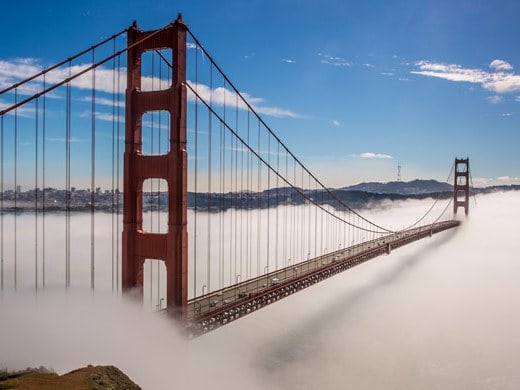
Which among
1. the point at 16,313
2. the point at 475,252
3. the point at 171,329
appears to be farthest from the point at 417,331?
the point at 475,252

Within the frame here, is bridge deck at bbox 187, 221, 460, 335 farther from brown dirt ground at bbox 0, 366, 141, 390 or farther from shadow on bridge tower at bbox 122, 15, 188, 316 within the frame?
brown dirt ground at bbox 0, 366, 141, 390

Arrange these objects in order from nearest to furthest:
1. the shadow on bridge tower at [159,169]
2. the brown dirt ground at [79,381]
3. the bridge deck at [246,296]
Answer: the brown dirt ground at [79,381] < the shadow on bridge tower at [159,169] < the bridge deck at [246,296]

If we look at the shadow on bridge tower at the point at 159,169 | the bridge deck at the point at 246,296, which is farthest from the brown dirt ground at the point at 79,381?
the bridge deck at the point at 246,296

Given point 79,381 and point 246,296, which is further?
point 246,296

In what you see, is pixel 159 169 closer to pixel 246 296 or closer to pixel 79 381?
pixel 246 296

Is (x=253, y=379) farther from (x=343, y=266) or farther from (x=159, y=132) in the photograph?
(x=159, y=132)

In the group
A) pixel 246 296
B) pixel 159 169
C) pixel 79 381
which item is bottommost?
pixel 79 381

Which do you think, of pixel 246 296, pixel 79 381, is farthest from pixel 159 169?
pixel 79 381

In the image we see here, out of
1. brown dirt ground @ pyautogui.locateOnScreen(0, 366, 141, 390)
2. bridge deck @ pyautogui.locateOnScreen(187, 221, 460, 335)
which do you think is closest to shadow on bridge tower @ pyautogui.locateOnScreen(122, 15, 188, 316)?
bridge deck @ pyautogui.locateOnScreen(187, 221, 460, 335)

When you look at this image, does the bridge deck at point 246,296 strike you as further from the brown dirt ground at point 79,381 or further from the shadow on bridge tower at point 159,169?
the brown dirt ground at point 79,381
